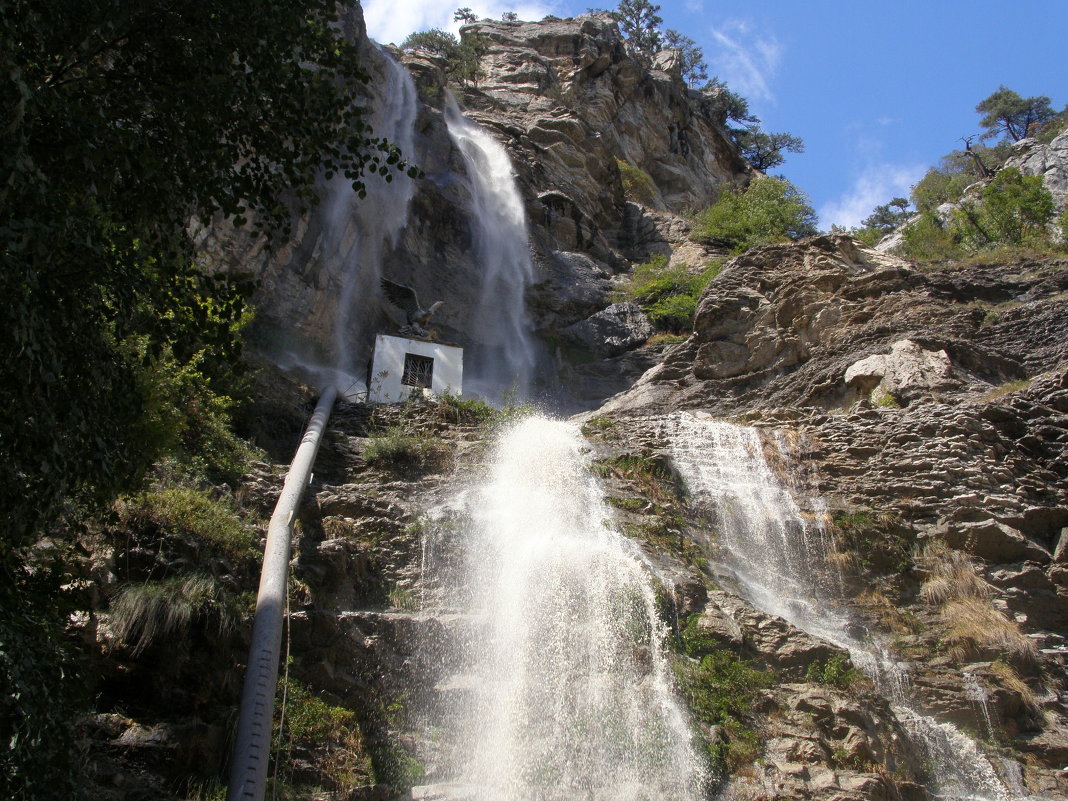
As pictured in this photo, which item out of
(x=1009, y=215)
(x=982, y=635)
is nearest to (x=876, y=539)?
(x=982, y=635)

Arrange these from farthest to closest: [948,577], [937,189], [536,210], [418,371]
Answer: [937,189] → [536,210] → [418,371] → [948,577]

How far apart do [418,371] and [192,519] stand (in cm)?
1155

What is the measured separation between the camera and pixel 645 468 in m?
15.2

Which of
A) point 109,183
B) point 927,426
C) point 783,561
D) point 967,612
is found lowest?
point 967,612

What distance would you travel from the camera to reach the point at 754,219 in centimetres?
3145

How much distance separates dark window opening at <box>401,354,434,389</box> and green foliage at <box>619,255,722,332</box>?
783 centimetres

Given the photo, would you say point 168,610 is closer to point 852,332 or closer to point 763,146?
point 852,332

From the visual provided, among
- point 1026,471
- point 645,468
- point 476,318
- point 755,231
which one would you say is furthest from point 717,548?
point 755,231

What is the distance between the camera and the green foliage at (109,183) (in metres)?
4.83

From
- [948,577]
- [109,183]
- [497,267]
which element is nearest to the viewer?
[109,183]

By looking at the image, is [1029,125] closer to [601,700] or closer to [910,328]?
[910,328]

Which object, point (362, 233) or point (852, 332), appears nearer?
point (852, 332)

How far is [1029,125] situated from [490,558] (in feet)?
182

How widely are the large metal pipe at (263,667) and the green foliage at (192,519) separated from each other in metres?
0.36
